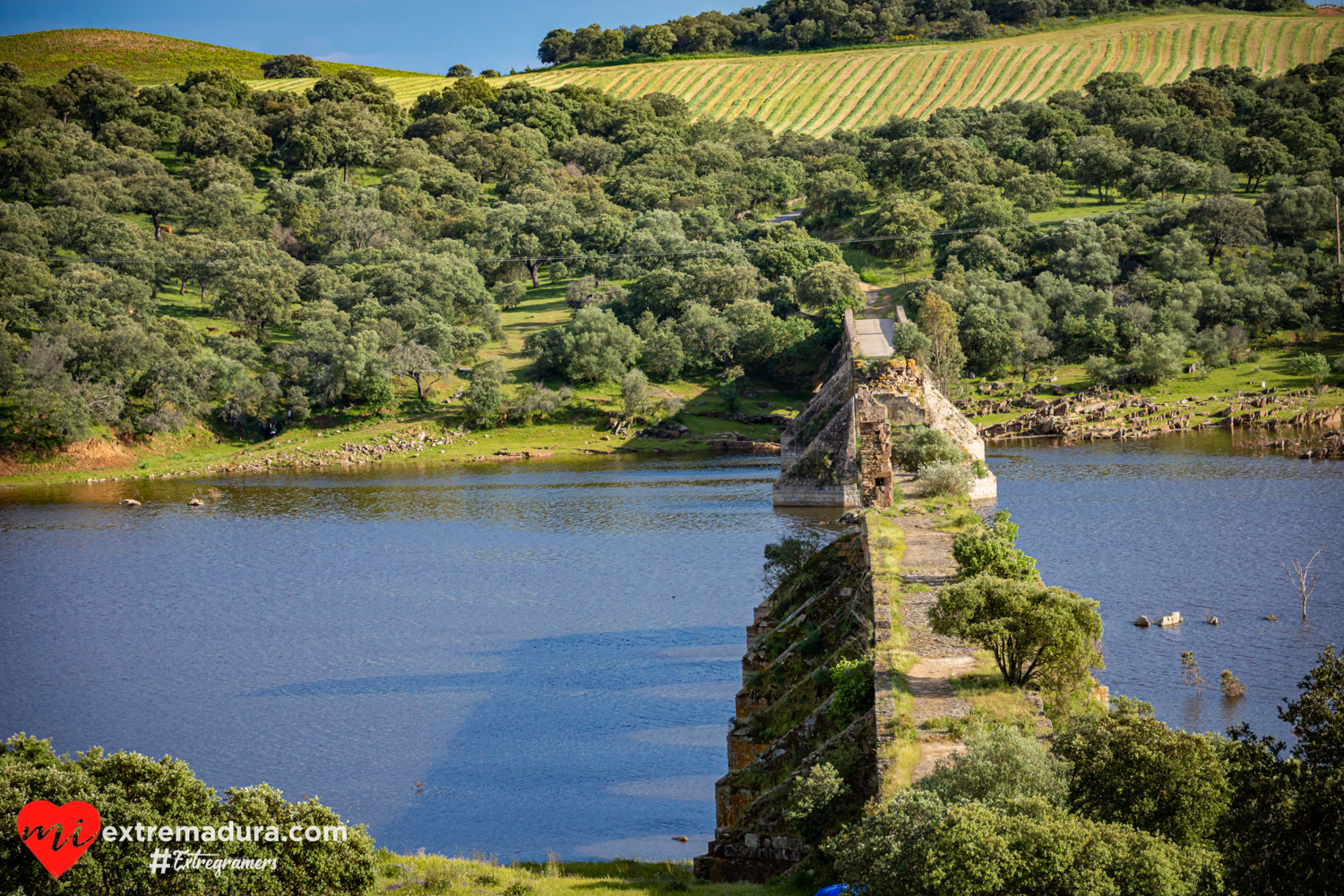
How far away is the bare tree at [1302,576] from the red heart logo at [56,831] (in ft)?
128

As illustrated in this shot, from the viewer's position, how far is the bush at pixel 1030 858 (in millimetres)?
12445

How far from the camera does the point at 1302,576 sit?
40.4 metres

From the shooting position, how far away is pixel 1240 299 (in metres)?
108

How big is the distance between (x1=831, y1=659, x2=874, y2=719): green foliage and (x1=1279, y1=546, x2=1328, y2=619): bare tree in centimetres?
2529

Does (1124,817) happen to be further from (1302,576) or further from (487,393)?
(487,393)

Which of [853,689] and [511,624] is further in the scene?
[511,624]

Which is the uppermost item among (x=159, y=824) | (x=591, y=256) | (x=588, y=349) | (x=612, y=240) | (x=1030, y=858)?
(x=612, y=240)

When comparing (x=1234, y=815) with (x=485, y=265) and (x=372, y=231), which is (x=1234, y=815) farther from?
(x=372, y=231)

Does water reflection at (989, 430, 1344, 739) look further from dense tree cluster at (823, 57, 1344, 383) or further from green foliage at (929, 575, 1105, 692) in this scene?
dense tree cluster at (823, 57, 1344, 383)

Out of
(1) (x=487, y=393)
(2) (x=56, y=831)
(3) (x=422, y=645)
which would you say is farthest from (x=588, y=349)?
(2) (x=56, y=831)

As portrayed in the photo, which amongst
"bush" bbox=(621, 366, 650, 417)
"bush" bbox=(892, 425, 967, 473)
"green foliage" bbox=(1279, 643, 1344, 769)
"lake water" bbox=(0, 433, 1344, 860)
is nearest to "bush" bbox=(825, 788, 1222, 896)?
→ "green foliage" bbox=(1279, 643, 1344, 769)

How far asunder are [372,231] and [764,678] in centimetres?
12627

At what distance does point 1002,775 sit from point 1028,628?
5.99m

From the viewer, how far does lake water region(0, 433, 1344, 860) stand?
2945 centimetres
